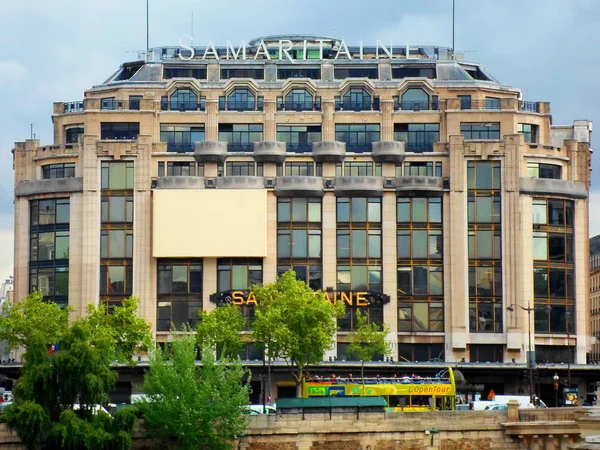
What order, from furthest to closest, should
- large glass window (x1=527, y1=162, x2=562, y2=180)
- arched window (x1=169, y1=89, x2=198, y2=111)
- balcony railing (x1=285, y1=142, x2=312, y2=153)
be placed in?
arched window (x1=169, y1=89, x2=198, y2=111) < balcony railing (x1=285, y1=142, x2=312, y2=153) < large glass window (x1=527, y1=162, x2=562, y2=180)

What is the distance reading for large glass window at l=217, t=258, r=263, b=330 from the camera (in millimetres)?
160375

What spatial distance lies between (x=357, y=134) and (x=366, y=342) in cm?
2320

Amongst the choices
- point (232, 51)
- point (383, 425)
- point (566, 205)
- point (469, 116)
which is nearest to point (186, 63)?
point (232, 51)

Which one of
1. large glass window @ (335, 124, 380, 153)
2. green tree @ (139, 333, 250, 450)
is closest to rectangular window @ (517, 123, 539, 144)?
large glass window @ (335, 124, 380, 153)

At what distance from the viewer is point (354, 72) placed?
172 metres

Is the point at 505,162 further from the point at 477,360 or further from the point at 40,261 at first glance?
the point at 40,261

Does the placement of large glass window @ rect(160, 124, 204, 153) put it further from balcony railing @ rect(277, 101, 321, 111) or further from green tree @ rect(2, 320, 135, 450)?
green tree @ rect(2, 320, 135, 450)

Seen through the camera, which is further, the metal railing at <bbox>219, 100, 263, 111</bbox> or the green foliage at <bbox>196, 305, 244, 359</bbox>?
the metal railing at <bbox>219, 100, 263, 111</bbox>

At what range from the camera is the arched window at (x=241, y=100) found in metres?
166

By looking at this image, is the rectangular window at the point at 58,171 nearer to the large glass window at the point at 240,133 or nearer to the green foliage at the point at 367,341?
the large glass window at the point at 240,133

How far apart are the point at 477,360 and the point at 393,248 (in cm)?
1296

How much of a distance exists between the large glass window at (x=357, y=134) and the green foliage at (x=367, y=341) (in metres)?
18.8

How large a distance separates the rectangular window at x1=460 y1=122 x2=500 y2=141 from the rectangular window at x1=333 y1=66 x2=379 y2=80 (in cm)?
1324

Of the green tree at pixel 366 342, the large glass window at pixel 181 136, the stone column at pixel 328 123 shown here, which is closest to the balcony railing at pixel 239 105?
the large glass window at pixel 181 136
